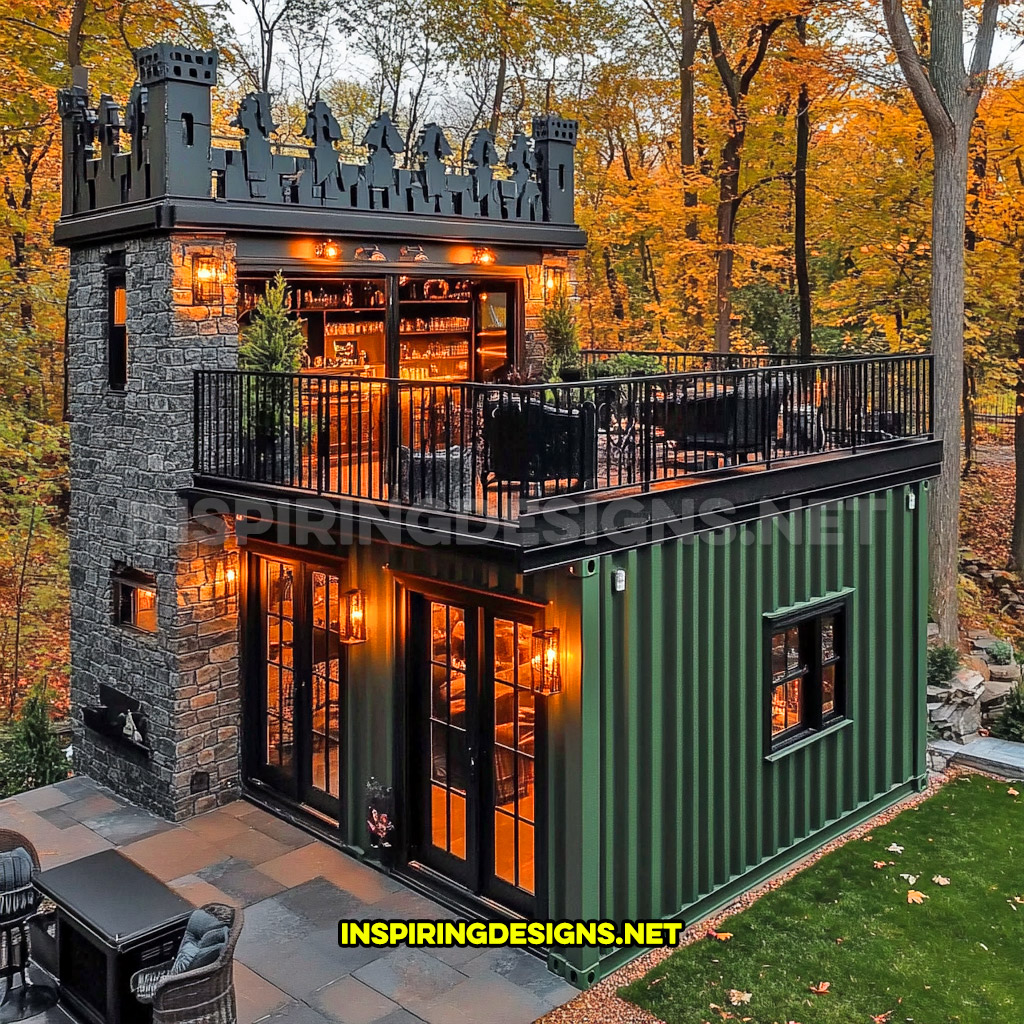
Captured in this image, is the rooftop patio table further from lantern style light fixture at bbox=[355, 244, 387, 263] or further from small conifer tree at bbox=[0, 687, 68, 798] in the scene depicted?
lantern style light fixture at bbox=[355, 244, 387, 263]

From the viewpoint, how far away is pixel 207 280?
8602 mm

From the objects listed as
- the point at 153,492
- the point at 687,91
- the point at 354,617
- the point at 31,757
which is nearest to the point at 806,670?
the point at 354,617

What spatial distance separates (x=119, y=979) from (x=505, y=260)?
7.52 metres

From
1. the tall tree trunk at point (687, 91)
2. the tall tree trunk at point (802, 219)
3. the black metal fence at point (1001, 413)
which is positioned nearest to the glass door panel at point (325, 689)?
the tall tree trunk at point (802, 219)

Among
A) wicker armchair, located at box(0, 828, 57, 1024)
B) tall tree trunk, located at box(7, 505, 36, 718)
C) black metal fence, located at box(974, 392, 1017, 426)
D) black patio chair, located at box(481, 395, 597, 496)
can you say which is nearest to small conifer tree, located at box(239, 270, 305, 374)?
black patio chair, located at box(481, 395, 597, 496)

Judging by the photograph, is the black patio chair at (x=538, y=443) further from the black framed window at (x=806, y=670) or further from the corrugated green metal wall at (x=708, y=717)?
the black framed window at (x=806, y=670)

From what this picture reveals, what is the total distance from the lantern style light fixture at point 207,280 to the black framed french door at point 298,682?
7.33 feet

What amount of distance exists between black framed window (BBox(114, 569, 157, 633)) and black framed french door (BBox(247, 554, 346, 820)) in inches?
37.9

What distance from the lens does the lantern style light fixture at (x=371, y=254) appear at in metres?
9.62

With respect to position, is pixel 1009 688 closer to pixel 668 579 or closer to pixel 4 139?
pixel 668 579

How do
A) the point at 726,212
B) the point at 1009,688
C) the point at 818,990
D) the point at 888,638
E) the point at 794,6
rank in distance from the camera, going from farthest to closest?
the point at 726,212 → the point at 794,6 → the point at 1009,688 → the point at 888,638 → the point at 818,990

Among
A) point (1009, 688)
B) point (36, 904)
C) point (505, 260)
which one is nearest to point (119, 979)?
point (36, 904)

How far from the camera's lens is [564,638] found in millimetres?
6418

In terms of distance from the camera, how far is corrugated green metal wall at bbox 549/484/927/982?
6500mm
